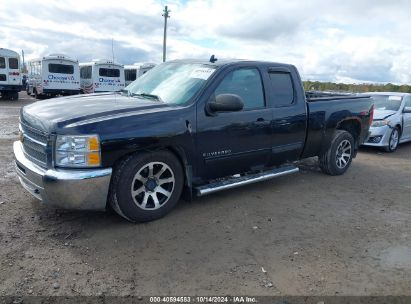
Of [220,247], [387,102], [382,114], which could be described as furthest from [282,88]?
[387,102]

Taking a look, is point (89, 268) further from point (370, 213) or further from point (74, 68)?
point (74, 68)

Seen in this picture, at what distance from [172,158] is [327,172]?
11.7 ft

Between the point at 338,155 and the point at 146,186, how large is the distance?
4087 millimetres

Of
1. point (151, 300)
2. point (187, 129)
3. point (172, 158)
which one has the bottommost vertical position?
point (151, 300)

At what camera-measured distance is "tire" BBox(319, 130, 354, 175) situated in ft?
22.3

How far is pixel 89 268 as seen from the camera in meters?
3.47

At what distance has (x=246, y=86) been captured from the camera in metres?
5.35

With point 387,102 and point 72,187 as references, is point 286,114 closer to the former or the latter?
point 72,187

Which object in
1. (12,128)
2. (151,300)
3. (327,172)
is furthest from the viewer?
(12,128)

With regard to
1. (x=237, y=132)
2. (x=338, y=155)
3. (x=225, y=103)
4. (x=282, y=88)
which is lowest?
(x=338, y=155)

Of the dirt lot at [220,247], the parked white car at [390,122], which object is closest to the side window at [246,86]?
the dirt lot at [220,247]

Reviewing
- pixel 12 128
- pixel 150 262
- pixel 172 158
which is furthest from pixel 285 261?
pixel 12 128

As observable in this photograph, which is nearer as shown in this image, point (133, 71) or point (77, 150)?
point (77, 150)

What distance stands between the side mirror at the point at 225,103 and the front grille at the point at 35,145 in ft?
6.28
